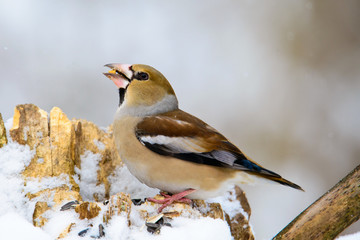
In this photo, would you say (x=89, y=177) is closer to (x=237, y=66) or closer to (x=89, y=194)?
(x=89, y=194)

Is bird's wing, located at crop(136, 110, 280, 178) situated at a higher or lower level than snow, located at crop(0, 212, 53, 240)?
higher

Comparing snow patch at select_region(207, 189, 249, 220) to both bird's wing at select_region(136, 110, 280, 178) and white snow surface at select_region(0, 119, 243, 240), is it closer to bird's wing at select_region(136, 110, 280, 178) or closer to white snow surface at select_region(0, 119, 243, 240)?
white snow surface at select_region(0, 119, 243, 240)

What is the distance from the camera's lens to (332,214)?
8.54 feet

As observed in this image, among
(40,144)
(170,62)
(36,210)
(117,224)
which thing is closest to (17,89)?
(170,62)

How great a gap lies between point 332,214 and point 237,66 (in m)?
4.11

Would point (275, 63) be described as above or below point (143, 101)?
above

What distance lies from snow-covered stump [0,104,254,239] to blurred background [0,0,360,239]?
7.94ft

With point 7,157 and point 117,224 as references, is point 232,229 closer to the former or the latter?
point 117,224

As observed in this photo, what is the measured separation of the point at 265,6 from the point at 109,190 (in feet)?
13.6

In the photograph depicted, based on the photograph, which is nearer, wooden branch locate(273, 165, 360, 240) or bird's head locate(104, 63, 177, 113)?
wooden branch locate(273, 165, 360, 240)

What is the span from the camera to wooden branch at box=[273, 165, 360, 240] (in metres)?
2.58

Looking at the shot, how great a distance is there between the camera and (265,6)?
653 cm

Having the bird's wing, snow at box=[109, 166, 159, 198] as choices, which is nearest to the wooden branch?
the bird's wing

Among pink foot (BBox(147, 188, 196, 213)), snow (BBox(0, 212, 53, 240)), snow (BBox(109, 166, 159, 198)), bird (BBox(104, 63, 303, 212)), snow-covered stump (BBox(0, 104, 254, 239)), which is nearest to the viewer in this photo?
snow (BBox(0, 212, 53, 240))
